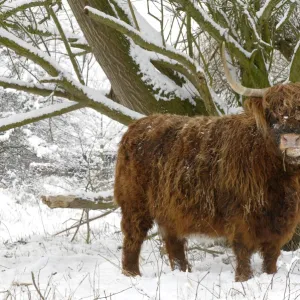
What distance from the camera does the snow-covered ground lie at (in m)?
3.61

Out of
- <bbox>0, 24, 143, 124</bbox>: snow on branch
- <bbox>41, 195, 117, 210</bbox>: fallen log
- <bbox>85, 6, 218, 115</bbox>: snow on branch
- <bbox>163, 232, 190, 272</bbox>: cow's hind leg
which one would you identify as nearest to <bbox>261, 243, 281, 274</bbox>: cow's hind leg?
<bbox>163, 232, 190, 272</bbox>: cow's hind leg

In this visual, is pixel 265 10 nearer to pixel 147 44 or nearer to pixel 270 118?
pixel 147 44

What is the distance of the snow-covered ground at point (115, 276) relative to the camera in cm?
361

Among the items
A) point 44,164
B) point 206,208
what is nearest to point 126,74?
point 206,208

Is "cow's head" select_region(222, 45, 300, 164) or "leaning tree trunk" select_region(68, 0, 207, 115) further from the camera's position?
"leaning tree trunk" select_region(68, 0, 207, 115)

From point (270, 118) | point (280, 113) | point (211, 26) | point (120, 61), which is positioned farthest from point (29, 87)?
point (280, 113)

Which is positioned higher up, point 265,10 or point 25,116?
point 265,10

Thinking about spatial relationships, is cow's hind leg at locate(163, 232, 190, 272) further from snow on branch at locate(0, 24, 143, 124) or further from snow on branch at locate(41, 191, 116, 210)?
snow on branch at locate(0, 24, 143, 124)

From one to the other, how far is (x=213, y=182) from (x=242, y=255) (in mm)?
613

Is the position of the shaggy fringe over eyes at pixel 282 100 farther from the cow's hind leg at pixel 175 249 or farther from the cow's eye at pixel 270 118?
the cow's hind leg at pixel 175 249

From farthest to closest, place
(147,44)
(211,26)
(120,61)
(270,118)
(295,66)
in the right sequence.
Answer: (120,61) → (295,66) → (211,26) → (147,44) → (270,118)

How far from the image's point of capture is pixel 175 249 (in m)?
5.47

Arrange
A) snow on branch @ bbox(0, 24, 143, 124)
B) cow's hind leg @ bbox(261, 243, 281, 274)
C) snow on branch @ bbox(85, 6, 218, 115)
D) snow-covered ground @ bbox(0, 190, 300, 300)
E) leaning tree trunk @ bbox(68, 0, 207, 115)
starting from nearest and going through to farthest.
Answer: snow-covered ground @ bbox(0, 190, 300, 300)
cow's hind leg @ bbox(261, 243, 281, 274)
snow on branch @ bbox(85, 6, 218, 115)
snow on branch @ bbox(0, 24, 143, 124)
leaning tree trunk @ bbox(68, 0, 207, 115)

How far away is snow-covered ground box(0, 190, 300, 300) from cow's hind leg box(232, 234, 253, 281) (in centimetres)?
13
